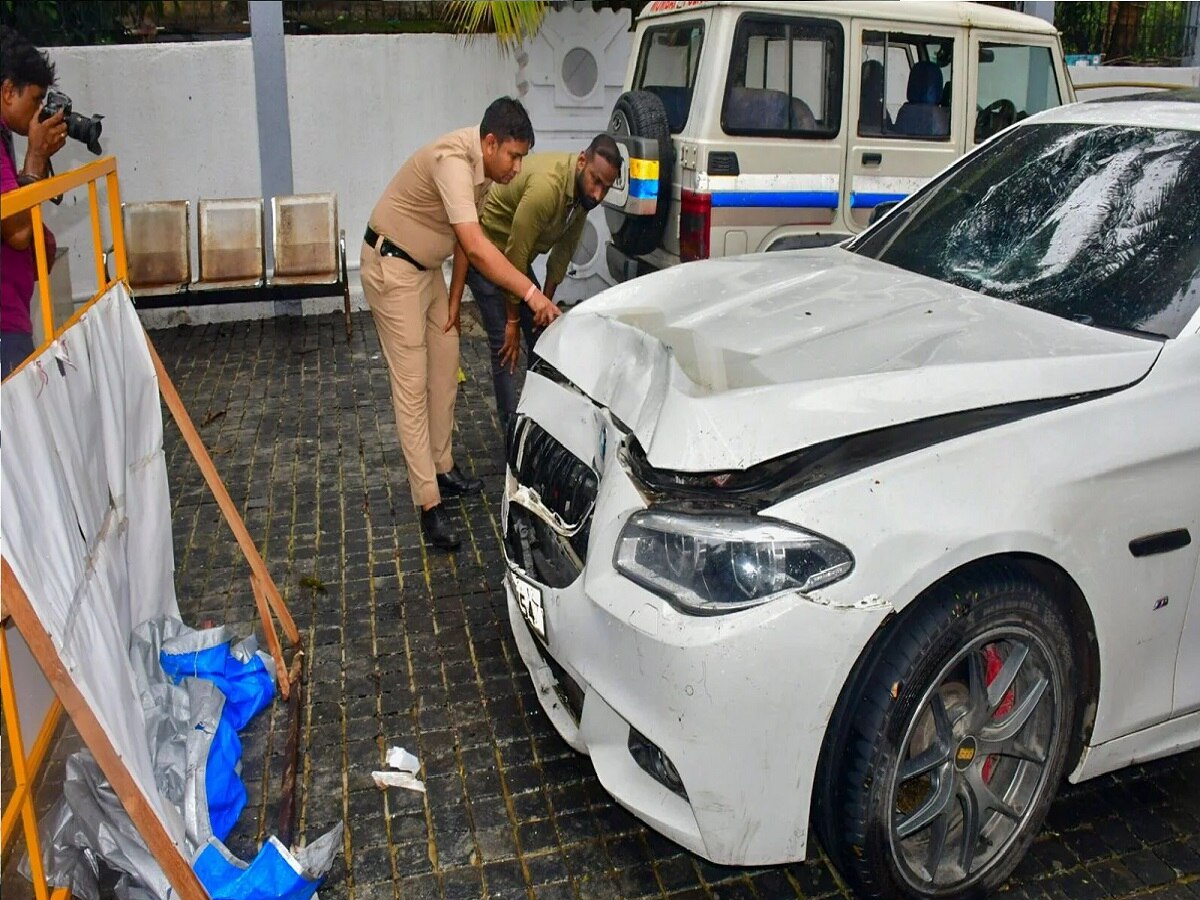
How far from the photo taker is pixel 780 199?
6516 mm

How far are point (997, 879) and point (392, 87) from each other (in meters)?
7.84

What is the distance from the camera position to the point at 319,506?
5.23 meters

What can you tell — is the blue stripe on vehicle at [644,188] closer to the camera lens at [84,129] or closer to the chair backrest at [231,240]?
the camera lens at [84,129]

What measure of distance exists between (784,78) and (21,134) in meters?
4.22

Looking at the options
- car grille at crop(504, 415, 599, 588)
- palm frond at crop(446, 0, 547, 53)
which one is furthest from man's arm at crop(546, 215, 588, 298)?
palm frond at crop(446, 0, 547, 53)

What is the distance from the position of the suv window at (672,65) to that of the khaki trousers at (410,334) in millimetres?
2438

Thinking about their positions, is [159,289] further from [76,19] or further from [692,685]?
[692,685]

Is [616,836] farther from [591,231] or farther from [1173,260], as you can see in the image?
[591,231]

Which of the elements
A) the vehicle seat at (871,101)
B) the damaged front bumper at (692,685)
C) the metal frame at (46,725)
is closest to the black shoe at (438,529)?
the metal frame at (46,725)

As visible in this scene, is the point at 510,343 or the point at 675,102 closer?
the point at 510,343

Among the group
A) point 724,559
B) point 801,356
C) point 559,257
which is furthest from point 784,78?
point 724,559

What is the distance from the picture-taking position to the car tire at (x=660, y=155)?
21.2ft

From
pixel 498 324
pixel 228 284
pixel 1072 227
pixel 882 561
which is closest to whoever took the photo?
pixel 882 561

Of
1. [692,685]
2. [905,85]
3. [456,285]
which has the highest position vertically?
[905,85]
